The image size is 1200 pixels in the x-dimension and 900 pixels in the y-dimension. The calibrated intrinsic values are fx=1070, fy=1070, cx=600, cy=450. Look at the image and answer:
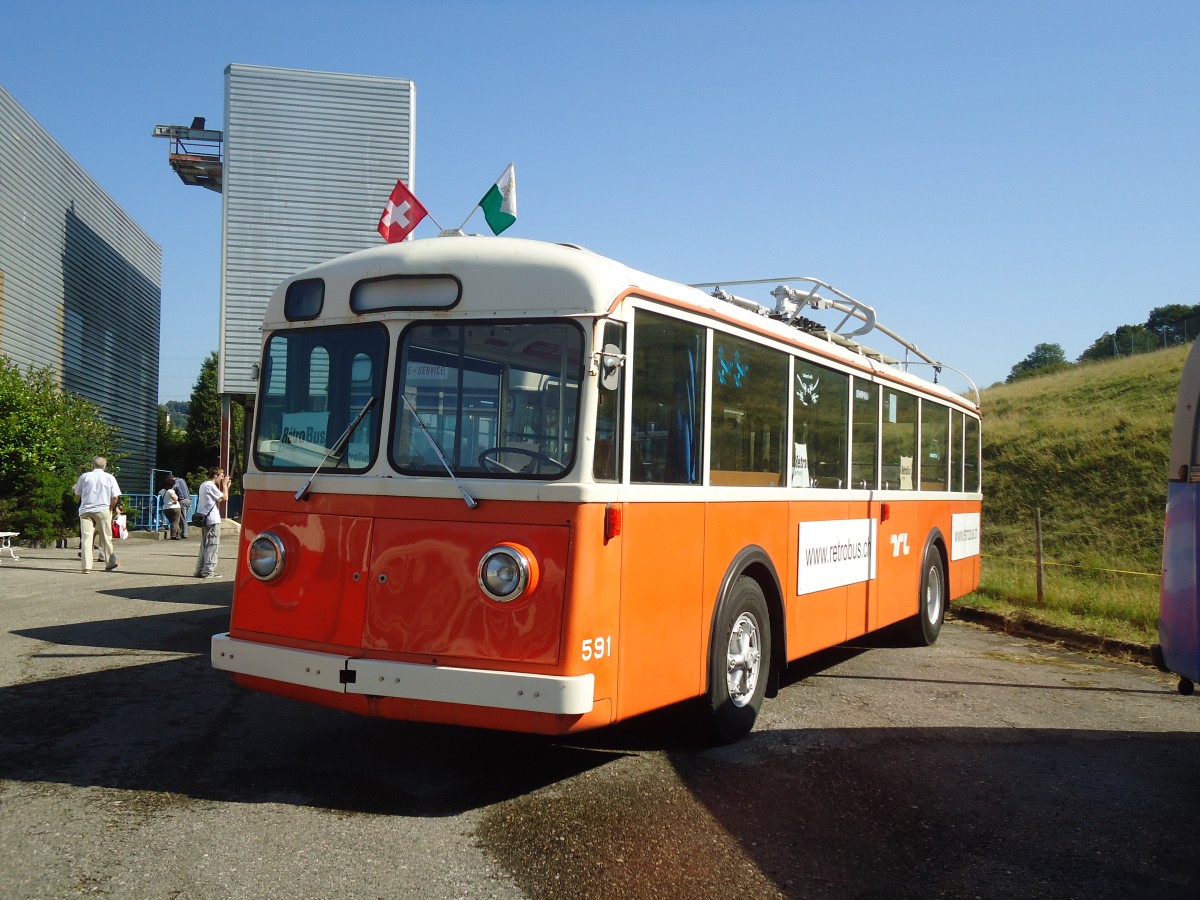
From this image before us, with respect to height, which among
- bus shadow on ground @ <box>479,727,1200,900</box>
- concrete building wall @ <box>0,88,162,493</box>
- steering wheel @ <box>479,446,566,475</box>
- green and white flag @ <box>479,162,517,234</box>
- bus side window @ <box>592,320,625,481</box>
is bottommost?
bus shadow on ground @ <box>479,727,1200,900</box>

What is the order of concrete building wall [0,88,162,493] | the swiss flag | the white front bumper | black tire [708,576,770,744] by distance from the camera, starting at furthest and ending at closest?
concrete building wall [0,88,162,493] < the swiss flag < black tire [708,576,770,744] < the white front bumper

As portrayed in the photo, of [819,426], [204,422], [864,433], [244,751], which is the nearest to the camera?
[244,751]

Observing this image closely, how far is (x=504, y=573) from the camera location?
5043mm

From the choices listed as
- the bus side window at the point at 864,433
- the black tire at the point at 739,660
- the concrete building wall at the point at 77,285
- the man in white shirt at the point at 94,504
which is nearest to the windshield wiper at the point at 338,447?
the black tire at the point at 739,660

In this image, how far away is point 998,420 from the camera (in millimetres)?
43719

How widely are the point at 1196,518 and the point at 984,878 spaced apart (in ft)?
8.28

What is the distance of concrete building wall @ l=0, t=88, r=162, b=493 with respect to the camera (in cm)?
2423

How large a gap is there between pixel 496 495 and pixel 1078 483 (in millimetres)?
33363

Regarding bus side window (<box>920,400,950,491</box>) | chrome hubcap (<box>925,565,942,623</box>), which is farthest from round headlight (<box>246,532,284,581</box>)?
chrome hubcap (<box>925,565,942,623</box>)

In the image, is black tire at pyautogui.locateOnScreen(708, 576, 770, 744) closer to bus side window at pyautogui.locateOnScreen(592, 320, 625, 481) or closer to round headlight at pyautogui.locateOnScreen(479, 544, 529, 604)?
→ bus side window at pyautogui.locateOnScreen(592, 320, 625, 481)

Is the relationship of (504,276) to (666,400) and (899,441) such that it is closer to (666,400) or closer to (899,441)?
(666,400)

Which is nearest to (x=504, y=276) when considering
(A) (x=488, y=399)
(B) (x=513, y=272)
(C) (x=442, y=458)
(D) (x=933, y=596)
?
(B) (x=513, y=272)

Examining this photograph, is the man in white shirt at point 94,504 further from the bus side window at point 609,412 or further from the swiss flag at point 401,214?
the bus side window at point 609,412

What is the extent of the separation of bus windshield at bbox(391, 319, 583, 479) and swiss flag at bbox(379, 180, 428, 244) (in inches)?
256
